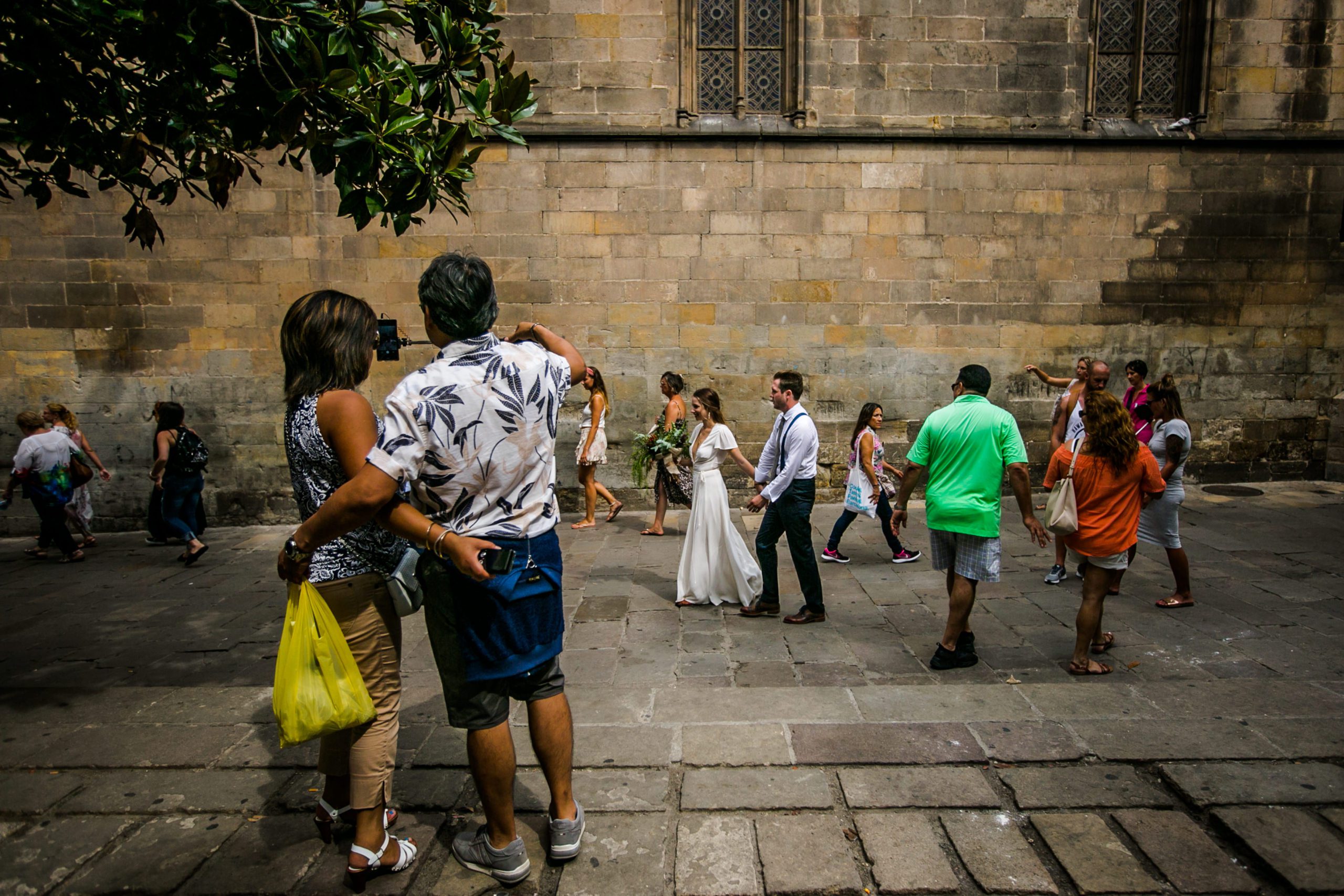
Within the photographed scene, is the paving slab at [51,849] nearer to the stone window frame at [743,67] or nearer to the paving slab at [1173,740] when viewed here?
the paving slab at [1173,740]

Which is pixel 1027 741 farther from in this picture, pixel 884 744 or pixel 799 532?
pixel 799 532

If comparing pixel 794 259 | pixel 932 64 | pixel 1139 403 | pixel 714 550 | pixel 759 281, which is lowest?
pixel 714 550

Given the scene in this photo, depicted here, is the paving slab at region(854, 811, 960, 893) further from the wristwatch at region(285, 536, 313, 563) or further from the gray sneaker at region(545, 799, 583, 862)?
the wristwatch at region(285, 536, 313, 563)

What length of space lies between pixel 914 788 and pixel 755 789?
0.63 meters

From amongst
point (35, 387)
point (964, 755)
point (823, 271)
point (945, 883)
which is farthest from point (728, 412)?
point (35, 387)

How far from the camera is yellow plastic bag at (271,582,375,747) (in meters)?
2.47

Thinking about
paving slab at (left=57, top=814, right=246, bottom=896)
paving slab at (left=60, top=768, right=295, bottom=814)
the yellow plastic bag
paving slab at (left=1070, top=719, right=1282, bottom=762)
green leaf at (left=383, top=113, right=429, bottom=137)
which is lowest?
paving slab at (left=60, top=768, right=295, bottom=814)

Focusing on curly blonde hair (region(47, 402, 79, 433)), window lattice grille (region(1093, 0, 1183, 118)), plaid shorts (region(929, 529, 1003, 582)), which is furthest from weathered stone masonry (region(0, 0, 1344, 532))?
plaid shorts (region(929, 529, 1003, 582))

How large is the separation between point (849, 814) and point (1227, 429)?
930 cm

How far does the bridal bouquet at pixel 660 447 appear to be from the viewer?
7699 millimetres

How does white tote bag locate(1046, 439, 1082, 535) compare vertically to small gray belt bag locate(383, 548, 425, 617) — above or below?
below

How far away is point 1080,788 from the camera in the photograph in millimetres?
3088

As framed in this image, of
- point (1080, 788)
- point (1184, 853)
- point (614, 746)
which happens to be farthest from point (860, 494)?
point (1184, 853)

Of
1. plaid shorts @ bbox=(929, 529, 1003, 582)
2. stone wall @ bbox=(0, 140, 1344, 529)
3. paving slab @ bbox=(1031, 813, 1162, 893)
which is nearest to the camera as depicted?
paving slab @ bbox=(1031, 813, 1162, 893)
